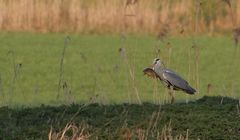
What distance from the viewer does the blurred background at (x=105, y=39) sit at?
18.2 m

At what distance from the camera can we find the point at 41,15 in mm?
25281

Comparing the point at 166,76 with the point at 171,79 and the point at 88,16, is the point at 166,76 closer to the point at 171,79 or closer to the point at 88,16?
the point at 171,79

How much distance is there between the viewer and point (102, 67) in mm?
19500

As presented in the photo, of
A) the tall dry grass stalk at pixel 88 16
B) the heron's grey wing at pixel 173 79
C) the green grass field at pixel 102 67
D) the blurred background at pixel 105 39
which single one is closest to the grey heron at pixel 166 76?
the heron's grey wing at pixel 173 79

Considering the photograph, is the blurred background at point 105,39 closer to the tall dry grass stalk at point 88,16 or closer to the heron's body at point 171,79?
the tall dry grass stalk at point 88,16

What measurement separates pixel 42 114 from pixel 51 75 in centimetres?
888

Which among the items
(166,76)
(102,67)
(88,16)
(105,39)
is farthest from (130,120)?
(88,16)

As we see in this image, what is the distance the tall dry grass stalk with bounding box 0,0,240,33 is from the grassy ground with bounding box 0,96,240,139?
1529 cm

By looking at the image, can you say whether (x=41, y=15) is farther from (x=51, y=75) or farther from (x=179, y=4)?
(x=51, y=75)

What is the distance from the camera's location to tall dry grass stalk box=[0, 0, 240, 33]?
82.3 feet

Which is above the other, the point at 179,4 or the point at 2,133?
the point at 179,4

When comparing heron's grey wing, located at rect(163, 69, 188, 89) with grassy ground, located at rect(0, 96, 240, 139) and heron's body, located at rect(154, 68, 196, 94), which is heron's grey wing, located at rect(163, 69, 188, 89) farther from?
grassy ground, located at rect(0, 96, 240, 139)

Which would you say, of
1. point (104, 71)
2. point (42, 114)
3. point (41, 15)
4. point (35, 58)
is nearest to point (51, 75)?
point (104, 71)

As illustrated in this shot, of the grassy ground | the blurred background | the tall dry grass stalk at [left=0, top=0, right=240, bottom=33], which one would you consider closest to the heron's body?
the grassy ground
